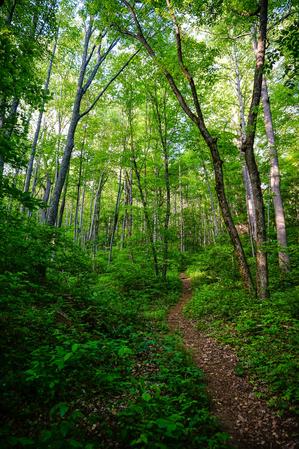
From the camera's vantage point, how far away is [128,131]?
1451 cm

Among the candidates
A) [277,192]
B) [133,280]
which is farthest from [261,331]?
[133,280]

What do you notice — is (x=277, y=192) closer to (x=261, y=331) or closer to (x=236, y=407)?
(x=261, y=331)

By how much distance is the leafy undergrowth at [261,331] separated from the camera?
3842 millimetres

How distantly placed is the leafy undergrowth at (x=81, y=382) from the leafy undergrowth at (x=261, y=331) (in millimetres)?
1135

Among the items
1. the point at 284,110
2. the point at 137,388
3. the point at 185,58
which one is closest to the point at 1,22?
the point at 185,58

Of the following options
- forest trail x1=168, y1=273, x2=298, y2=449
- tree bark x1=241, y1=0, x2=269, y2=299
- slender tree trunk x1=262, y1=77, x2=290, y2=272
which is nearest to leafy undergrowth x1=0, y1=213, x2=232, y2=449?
forest trail x1=168, y1=273, x2=298, y2=449

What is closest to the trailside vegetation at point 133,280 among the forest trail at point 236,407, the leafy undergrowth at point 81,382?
the leafy undergrowth at point 81,382

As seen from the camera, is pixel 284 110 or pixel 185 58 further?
pixel 284 110

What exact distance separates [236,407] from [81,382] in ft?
8.09

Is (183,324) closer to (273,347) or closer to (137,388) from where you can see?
(273,347)

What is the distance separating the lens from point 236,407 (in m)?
3.76

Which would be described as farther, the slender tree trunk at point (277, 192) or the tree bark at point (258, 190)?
the slender tree trunk at point (277, 192)

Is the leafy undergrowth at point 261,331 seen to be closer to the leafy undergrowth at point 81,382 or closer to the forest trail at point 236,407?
the forest trail at point 236,407

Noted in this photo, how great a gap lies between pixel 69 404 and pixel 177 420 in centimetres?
142
